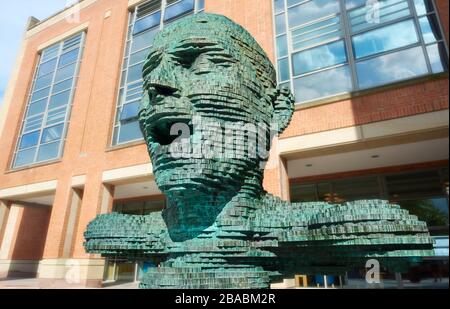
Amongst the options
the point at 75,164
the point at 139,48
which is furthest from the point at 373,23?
the point at 75,164

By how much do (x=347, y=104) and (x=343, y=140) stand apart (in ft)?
3.23

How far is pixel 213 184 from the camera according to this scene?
4.20 feet

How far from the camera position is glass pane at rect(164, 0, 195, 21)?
9.65 m

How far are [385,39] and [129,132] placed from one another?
27.2 feet

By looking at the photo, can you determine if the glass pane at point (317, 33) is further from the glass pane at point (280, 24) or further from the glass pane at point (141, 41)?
the glass pane at point (141, 41)

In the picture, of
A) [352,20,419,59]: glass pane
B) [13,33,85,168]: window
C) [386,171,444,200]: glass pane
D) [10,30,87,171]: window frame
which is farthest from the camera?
[386,171,444,200]: glass pane

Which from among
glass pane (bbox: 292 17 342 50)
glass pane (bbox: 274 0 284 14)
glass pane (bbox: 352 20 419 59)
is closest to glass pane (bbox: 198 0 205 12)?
glass pane (bbox: 274 0 284 14)

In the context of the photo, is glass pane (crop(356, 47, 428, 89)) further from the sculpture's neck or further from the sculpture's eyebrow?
the sculpture's neck

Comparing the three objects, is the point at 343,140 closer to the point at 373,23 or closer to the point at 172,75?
the point at 373,23

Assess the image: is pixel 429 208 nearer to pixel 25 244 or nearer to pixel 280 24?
pixel 280 24

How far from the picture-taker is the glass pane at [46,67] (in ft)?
17.4

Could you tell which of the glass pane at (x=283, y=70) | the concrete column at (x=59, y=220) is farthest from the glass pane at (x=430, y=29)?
the concrete column at (x=59, y=220)

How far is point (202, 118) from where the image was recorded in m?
1.31

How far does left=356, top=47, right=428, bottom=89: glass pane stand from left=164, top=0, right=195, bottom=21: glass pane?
5729 millimetres
